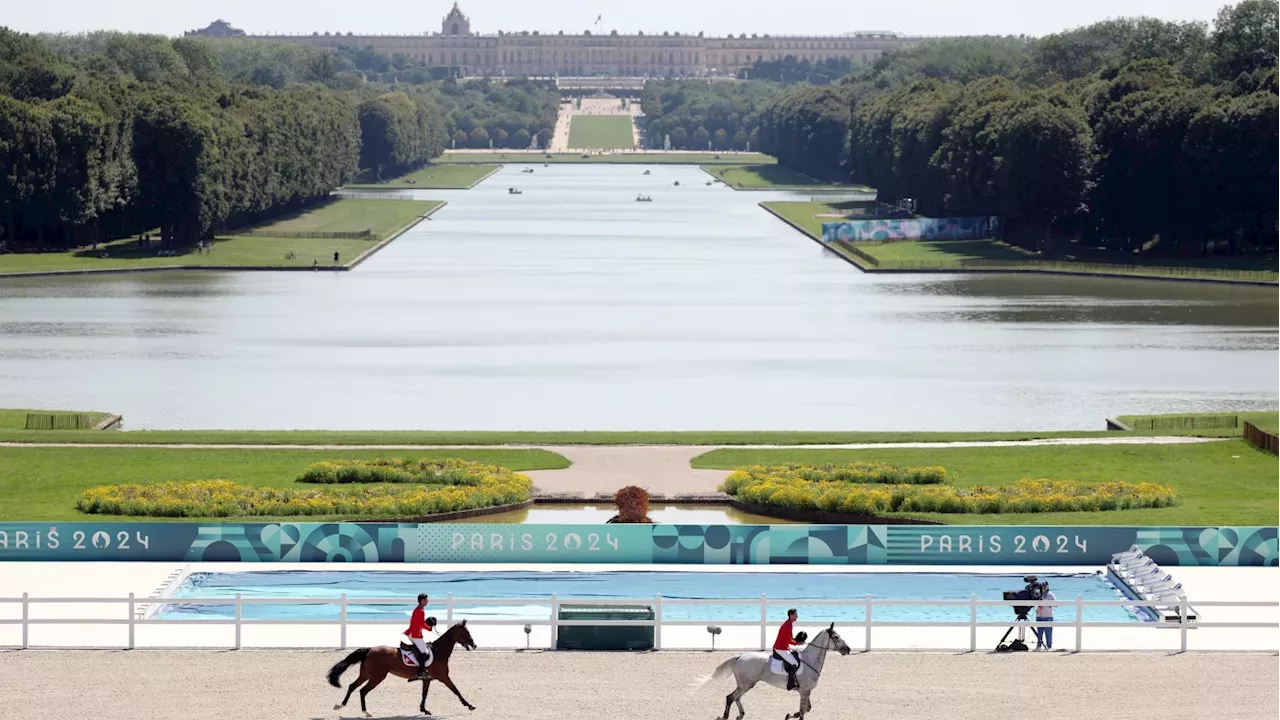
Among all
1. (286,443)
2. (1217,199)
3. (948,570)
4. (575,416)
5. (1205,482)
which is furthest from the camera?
(1217,199)

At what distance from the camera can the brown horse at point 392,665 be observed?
2755cm

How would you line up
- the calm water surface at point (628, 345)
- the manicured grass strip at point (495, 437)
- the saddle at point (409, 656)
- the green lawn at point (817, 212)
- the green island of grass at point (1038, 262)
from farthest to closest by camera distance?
the green lawn at point (817, 212) → the green island of grass at point (1038, 262) → the calm water surface at point (628, 345) → the manicured grass strip at point (495, 437) → the saddle at point (409, 656)

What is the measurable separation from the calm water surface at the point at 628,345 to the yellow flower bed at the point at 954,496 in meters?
15.3

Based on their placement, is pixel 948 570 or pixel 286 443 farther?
pixel 286 443

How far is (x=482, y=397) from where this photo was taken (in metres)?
68.6

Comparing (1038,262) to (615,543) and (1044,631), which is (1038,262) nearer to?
(615,543)

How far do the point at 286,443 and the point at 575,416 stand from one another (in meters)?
11.2

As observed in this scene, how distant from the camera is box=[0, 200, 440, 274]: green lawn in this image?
119188 millimetres

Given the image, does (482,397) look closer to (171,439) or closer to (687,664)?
(171,439)

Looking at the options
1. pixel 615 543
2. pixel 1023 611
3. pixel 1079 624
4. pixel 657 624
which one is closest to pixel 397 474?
pixel 615 543

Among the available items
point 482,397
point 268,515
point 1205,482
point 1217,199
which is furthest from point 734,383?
point 1217,199

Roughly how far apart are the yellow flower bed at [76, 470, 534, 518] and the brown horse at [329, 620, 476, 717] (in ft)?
55.6

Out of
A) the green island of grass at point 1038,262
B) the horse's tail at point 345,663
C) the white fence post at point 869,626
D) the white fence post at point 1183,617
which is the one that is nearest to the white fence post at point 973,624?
the white fence post at point 869,626

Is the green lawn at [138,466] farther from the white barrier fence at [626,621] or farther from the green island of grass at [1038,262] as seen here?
the green island of grass at [1038,262]
